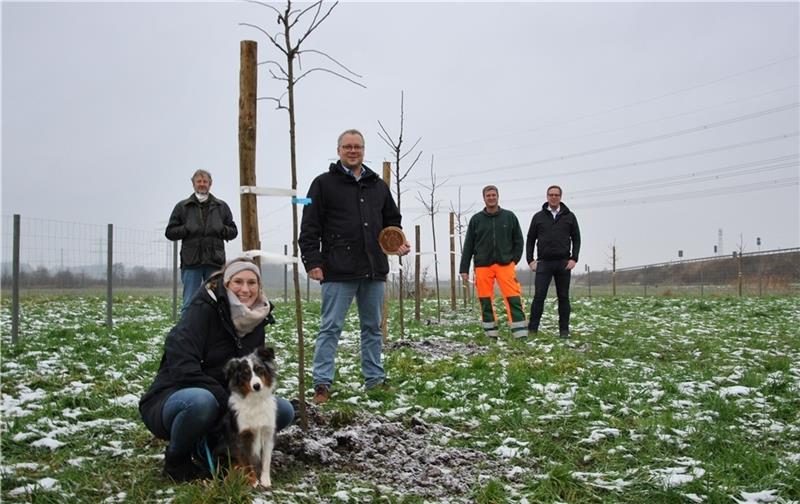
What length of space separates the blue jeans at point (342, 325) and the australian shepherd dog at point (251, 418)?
6.36ft

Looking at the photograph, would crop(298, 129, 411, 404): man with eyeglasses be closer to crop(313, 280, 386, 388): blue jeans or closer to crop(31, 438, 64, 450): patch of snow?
crop(313, 280, 386, 388): blue jeans

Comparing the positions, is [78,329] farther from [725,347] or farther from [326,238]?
[725,347]

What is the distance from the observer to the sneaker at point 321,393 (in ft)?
18.0

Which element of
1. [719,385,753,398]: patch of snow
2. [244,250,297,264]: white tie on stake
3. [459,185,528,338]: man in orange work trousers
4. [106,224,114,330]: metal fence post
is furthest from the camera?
[106,224,114,330]: metal fence post

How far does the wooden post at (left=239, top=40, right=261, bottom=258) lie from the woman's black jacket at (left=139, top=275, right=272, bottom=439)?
719mm

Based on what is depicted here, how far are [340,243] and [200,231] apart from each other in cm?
273

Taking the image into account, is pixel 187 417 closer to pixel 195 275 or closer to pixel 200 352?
pixel 200 352

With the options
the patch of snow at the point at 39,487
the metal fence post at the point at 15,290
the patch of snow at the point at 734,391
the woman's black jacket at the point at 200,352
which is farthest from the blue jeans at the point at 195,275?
the patch of snow at the point at 734,391

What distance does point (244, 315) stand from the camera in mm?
3855

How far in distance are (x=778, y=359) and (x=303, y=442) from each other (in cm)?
620

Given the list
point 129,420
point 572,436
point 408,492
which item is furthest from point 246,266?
point 572,436

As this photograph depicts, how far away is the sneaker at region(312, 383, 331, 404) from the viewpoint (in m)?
5.48

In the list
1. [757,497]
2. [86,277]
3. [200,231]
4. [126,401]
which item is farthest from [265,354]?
[86,277]

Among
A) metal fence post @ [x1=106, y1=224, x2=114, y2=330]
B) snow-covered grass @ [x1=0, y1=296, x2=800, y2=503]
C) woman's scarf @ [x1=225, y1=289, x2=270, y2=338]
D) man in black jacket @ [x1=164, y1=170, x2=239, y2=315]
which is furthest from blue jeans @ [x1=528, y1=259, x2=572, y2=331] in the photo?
metal fence post @ [x1=106, y1=224, x2=114, y2=330]
